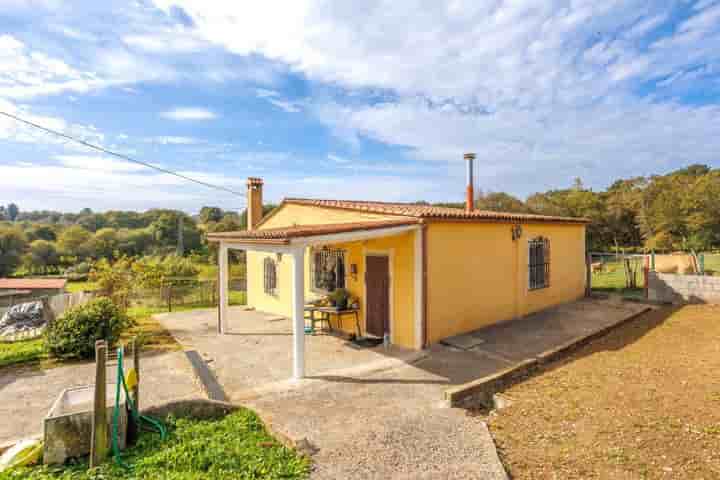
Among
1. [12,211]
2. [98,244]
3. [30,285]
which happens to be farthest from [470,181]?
[12,211]

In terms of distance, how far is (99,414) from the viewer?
4.19m

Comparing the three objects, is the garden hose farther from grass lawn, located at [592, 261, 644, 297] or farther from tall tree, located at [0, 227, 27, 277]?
tall tree, located at [0, 227, 27, 277]

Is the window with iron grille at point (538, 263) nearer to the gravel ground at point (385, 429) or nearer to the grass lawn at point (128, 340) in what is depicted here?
the gravel ground at point (385, 429)

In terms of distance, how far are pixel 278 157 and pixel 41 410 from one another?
584 inches

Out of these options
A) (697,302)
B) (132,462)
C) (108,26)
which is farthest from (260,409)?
(697,302)

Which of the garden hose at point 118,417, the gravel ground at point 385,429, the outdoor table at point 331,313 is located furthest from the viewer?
the outdoor table at point 331,313

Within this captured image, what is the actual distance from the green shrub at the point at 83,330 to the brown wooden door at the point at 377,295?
591cm

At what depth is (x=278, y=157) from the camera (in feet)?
62.9

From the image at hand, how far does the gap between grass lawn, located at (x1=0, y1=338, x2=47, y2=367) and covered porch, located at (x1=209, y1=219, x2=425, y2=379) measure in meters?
3.97

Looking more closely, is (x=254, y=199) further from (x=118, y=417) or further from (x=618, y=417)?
(x=618, y=417)

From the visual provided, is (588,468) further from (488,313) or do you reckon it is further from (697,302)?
(697,302)

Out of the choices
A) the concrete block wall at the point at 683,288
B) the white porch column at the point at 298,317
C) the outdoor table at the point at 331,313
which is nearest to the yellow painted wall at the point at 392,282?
the outdoor table at the point at 331,313

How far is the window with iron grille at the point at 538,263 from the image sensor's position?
11.9 metres

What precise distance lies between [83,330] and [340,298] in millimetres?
5803
